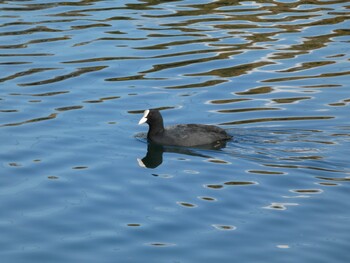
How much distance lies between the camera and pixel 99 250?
1130cm

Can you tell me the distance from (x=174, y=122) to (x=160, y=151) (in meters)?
1.14

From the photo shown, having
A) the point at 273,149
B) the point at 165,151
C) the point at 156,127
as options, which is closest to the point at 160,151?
the point at 165,151

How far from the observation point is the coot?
1534cm

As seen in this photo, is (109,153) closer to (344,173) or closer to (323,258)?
(344,173)

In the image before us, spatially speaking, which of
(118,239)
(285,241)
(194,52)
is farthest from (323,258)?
(194,52)

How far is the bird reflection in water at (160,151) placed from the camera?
14.8 metres

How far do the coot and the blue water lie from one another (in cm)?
17

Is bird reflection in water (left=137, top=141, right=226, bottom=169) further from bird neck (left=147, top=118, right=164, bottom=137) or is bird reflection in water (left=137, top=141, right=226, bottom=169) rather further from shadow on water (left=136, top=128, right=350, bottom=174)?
bird neck (left=147, top=118, right=164, bottom=137)

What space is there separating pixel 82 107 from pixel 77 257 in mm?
6233

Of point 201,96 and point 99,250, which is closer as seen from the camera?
point 99,250

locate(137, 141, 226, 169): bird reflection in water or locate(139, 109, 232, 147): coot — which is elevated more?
locate(139, 109, 232, 147): coot

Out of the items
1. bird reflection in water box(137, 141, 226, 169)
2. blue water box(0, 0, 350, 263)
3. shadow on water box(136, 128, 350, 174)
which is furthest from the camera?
bird reflection in water box(137, 141, 226, 169)

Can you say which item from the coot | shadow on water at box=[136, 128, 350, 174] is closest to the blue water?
shadow on water at box=[136, 128, 350, 174]

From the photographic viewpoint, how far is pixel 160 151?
15641mm
